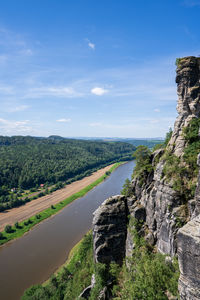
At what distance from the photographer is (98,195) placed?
227 feet

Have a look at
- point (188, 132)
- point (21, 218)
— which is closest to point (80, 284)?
point (188, 132)

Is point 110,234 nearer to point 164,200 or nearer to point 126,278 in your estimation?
point 126,278

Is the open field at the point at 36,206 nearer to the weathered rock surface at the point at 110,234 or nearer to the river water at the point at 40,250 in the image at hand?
the river water at the point at 40,250

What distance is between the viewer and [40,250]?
120 ft

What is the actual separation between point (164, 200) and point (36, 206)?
53.2 meters

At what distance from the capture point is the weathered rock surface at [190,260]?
905cm

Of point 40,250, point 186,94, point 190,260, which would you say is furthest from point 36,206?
point 190,260

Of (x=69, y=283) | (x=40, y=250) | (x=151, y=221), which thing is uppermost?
(x=151, y=221)

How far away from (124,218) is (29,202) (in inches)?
2068

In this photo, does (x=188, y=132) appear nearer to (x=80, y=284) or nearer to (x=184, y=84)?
(x=184, y=84)

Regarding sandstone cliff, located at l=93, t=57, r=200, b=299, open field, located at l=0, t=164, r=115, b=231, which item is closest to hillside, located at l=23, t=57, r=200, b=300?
sandstone cliff, located at l=93, t=57, r=200, b=299

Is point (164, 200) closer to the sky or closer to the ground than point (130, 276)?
closer to the sky

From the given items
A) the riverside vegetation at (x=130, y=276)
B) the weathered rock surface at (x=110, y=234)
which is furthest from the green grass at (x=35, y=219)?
the weathered rock surface at (x=110, y=234)

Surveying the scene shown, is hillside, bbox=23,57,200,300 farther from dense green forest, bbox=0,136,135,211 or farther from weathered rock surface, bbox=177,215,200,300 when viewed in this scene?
dense green forest, bbox=0,136,135,211
